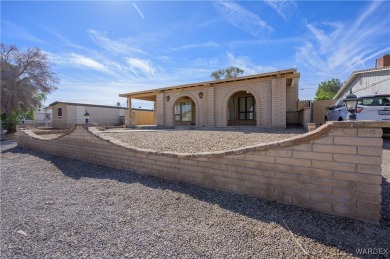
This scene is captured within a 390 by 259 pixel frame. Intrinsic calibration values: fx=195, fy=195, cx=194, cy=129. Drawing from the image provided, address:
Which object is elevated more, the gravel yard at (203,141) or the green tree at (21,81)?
the green tree at (21,81)

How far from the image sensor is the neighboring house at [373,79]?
13539 millimetres

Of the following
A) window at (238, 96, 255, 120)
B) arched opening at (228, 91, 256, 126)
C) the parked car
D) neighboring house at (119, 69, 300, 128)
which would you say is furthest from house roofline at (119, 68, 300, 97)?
window at (238, 96, 255, 120)

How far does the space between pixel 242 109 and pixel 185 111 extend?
16.9ft

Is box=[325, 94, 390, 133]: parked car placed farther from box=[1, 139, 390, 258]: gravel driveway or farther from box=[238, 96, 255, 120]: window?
box=[238, 96, 255, 120]: window

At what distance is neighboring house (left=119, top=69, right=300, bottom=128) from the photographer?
10.2 m

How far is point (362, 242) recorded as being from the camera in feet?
6.34

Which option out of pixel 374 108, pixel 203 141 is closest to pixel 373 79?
pixel 374 108

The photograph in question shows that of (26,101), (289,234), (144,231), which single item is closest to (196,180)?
(144,231)

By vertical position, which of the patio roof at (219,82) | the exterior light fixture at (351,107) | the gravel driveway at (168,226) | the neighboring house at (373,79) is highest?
the neighboring house at (373,79)

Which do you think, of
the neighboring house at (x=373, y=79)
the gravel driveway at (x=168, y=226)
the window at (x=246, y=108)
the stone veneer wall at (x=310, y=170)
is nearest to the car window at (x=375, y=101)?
the gravel driveway at (x=168, y=226)

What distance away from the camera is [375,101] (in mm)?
6980

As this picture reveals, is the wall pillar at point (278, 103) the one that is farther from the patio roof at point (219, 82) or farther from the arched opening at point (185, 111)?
the arched opening at point (185, 111)

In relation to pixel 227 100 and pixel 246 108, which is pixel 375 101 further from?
pixel 246 108

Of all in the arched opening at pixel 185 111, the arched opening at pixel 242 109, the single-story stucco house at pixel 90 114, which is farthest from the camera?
Answer: the single-story stucco house at pixel 90 114
